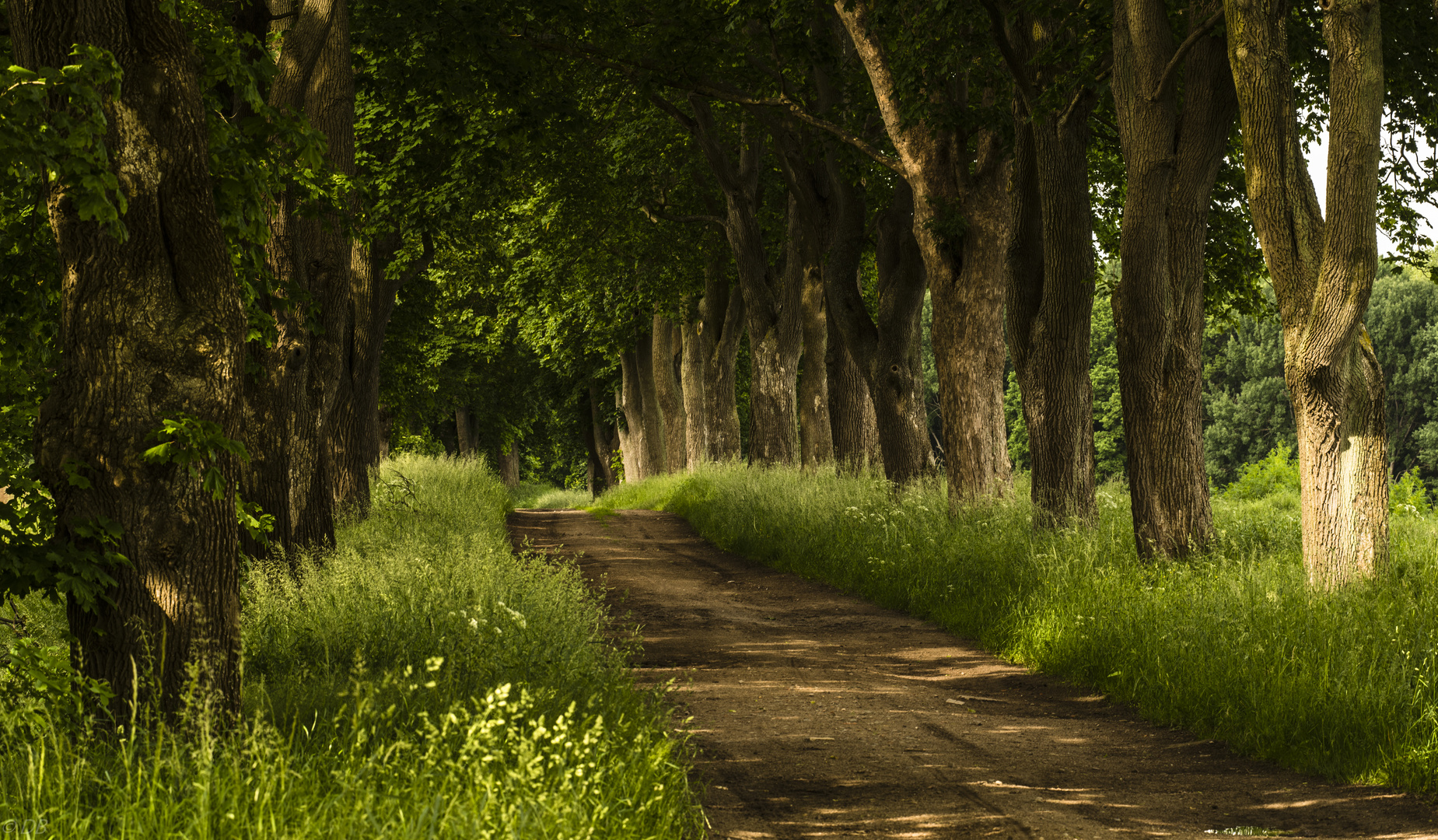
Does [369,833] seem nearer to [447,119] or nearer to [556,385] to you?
[447,119]

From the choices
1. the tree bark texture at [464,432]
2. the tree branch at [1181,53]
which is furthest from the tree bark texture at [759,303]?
the tree bark texture at [464,432]

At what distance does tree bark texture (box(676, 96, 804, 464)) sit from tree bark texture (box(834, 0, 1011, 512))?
6.94 m

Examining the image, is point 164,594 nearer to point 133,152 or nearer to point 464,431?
point 133,152

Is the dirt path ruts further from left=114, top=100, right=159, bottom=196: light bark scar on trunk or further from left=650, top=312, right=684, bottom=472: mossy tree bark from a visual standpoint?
left=650, top=312, right=684, bottom=472: mossy tree bark

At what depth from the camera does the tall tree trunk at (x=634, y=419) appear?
3497cm

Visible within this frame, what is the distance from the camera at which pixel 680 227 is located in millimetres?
26266

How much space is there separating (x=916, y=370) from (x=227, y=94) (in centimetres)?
1215

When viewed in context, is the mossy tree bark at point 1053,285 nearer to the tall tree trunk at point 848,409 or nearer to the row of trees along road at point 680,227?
the row of trees along road at point 680,227

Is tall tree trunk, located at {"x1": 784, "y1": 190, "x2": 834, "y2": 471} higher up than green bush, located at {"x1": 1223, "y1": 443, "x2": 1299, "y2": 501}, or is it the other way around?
tall tree trunk, located at {"x1": 784, "y1": 190, "x2": 834, "y2": 471}

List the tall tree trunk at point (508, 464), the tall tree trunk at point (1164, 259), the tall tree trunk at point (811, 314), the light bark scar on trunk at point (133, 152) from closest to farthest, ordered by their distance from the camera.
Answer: the light bark scar on trunk at point (133, 152) → the tall tree trunk at point (1164, 259) → the tall tree trunk at point (811, 314) → the tall tree trunk at point (508, 464)

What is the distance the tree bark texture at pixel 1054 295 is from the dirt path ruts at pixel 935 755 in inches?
110

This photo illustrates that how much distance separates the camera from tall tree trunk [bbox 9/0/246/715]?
193 inches

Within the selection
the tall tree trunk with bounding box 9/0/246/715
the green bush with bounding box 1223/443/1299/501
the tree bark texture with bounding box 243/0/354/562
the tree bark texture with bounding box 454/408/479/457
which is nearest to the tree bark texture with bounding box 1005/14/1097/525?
the tree bark texture with bounding box 243/0/354/562

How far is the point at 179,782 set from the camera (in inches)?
161
